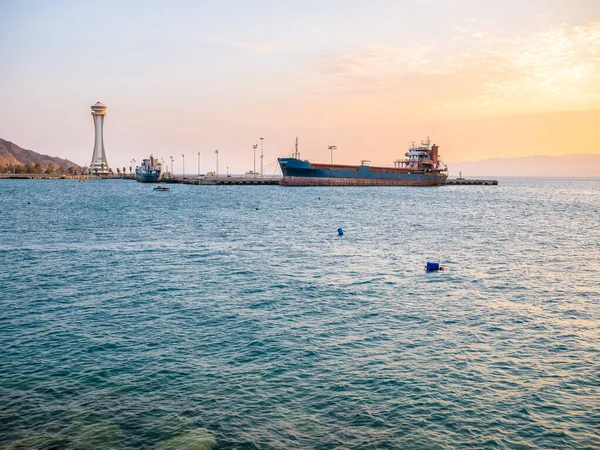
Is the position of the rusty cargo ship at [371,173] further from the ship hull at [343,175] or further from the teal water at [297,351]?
the teal water at [297,351]

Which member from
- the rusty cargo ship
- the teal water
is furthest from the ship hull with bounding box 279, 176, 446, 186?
the teal water

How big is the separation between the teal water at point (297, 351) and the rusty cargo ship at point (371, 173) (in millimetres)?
126028

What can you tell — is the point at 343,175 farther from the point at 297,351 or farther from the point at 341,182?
the point at 297,351

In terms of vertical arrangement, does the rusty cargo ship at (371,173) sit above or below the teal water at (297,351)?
above

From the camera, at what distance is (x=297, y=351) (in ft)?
56.9

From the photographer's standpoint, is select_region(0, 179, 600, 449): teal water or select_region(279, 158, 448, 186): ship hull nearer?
select_region(0, 179, 600, 449): teal water

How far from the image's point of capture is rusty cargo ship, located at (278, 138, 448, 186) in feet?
531

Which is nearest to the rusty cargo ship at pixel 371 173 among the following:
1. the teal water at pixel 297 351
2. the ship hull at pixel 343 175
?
the ship hull at pixel 343 175

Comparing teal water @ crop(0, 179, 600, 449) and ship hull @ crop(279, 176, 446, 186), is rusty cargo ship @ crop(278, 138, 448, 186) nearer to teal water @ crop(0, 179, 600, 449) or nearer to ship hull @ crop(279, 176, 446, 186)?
ship hull @ crop(279, 176, 446, 186)

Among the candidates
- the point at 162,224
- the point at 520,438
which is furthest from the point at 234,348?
the point at 162,224

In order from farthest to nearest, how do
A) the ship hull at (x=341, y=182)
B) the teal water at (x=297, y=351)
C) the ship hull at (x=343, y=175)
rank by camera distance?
the ship hull at (x=341, y=182) < the ship hull at (x=343, y=175) < the teal water at (x=297, y=351)

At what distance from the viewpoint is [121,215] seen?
69.2 m

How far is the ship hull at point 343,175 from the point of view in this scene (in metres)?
160

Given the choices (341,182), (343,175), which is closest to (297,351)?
(343,175)
